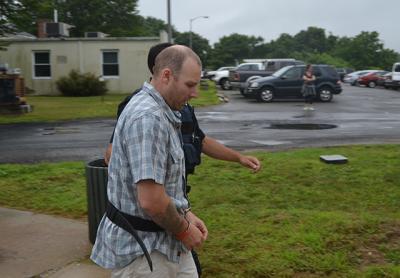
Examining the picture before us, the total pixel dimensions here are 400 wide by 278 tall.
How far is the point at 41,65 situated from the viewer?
3173 cm

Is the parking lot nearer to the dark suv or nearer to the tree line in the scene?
the dark suv

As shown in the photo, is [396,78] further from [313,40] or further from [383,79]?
[313,40]

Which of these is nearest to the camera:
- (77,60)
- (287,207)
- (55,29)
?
(287,207)

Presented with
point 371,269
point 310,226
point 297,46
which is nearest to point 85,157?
point 310,226

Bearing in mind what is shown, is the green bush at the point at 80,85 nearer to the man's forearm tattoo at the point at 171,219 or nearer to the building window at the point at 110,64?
the building window at the point at 110,64

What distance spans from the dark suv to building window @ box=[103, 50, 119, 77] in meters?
8.91

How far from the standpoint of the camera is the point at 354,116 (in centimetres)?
1908

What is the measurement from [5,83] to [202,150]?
17946 millimetres

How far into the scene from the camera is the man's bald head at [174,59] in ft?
8.17

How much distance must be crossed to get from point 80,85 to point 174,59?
28.3m

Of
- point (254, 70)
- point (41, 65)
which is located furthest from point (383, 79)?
point (41, 65)

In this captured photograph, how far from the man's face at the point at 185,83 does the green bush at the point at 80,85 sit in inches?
1113

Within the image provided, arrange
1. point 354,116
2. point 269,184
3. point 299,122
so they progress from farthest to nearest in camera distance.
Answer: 1. point 354,116
2. point 299,122
3. point 269,184

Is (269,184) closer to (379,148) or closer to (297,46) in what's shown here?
(379,148)
